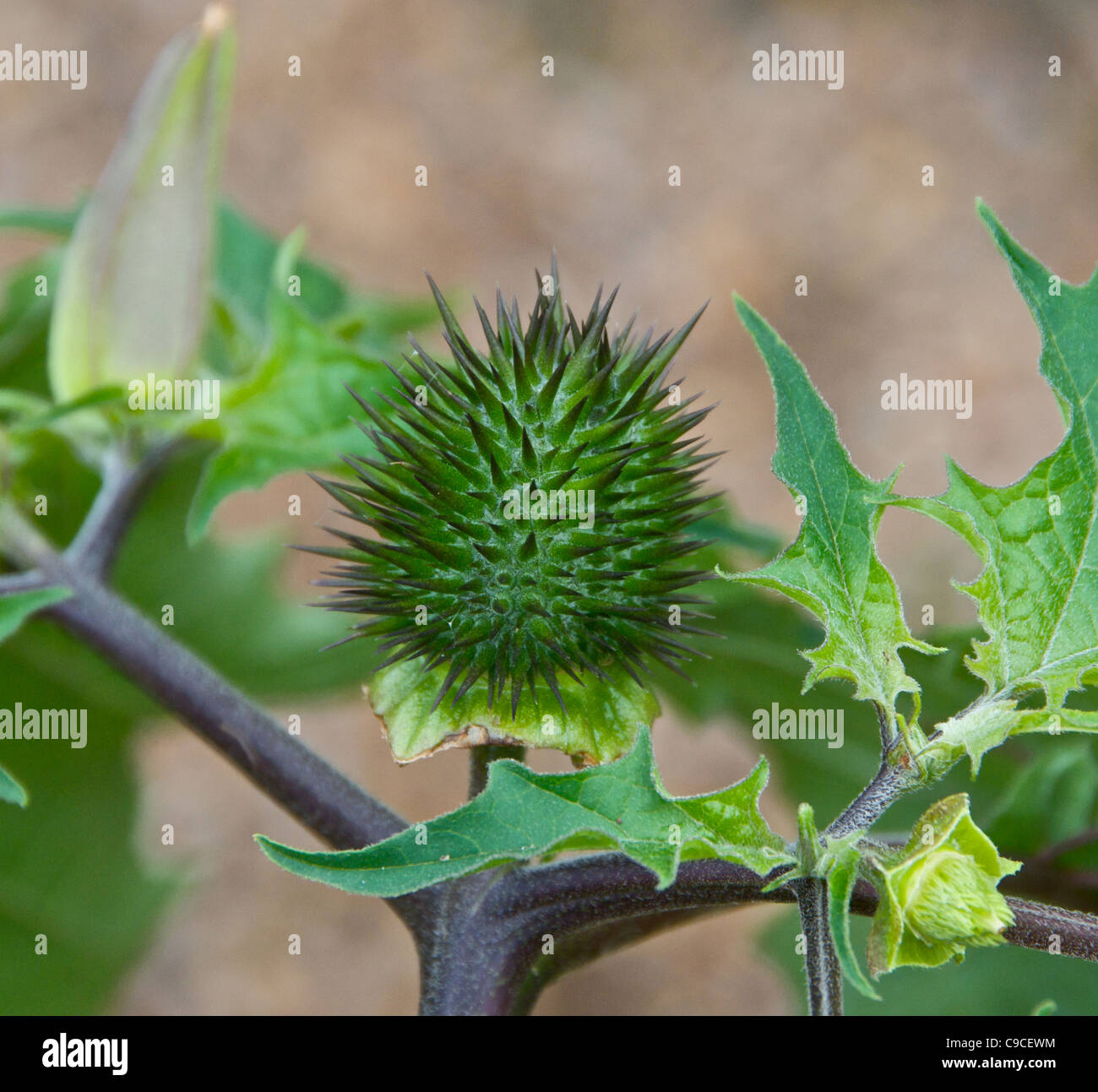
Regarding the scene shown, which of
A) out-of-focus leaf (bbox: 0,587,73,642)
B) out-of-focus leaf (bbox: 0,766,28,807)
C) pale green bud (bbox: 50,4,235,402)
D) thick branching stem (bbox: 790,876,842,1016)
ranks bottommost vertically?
thick branching stem (bbox: 790,876,842,1016)

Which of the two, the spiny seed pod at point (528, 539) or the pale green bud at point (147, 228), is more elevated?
the pale green bud at point (147, 228)

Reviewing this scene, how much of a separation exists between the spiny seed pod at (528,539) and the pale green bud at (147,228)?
0.37 meters

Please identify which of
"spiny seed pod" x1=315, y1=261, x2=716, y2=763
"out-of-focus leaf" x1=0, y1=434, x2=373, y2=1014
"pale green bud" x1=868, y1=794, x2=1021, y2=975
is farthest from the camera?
"out-of-focus leaf" x1=0, y1=434, x2=373, y2=1014

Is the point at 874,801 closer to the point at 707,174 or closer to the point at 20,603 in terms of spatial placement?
the point at 20,603

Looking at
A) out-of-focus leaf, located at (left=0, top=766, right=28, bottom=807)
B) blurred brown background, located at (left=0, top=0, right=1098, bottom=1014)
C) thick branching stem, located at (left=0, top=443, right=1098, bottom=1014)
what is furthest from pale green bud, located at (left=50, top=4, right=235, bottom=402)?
blurred brown background, located at (left=0, top=0, right=1098, bottom=1014)

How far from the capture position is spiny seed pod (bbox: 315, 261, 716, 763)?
82 cm

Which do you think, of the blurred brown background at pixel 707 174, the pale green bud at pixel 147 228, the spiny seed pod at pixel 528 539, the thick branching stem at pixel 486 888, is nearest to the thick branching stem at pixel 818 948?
the thick branching stem at pixel 486 888

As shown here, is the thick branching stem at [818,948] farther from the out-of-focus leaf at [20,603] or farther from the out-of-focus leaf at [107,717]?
the out-of-focus leaf at [107,717]

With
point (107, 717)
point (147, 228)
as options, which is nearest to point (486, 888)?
point (147, 228)

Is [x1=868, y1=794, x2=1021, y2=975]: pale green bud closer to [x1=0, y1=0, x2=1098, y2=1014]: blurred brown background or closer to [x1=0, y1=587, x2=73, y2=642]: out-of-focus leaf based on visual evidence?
[x1=0, y1=587, x2=73, y2=642]: out-of-focus leaf

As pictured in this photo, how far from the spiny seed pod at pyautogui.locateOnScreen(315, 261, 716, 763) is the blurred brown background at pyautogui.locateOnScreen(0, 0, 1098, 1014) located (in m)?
2.14

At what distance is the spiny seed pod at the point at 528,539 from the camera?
→ 82 centimetres

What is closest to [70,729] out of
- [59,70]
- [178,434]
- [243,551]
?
[243,551]
